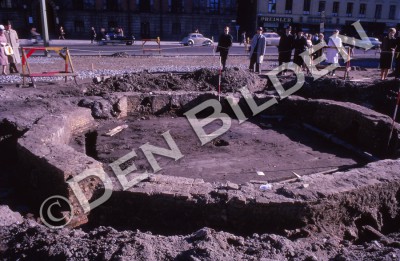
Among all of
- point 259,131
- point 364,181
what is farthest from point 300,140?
point 364,181

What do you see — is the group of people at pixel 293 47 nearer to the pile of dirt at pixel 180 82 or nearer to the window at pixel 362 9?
the pile of dirt at pixel 180 82

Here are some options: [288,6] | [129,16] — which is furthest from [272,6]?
[129,16]

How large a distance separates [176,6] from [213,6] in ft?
14.1

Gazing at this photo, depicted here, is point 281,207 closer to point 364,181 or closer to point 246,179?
point 364,181

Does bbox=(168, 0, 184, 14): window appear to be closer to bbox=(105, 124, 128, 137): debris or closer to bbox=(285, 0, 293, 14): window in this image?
bbox=(285, 0, 293, 14): window

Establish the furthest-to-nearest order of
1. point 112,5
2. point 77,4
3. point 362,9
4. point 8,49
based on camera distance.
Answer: point 362,9 < point 112,5 < point 77,4 < point 8,49

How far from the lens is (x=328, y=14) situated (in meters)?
42.4

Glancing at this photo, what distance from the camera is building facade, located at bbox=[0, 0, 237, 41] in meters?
36.2

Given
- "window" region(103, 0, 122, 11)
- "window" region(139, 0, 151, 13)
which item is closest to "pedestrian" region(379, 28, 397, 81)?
"window" region(139, 0, 151, 13)

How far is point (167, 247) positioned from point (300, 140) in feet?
15.8

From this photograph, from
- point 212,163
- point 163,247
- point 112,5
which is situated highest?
point 112,5

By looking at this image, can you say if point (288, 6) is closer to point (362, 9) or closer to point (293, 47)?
point (362, 9)

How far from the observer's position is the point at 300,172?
5625 mm
